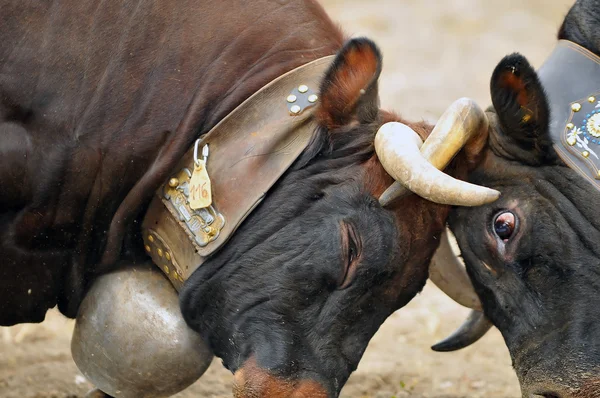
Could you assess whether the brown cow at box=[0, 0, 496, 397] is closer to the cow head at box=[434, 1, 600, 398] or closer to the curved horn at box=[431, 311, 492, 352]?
the cow head at box=[434, 1, 600, 398]

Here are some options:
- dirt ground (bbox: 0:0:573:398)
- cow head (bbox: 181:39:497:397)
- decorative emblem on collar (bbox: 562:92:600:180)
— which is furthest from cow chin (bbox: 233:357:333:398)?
dirt ground (bbox: 0:0:573:398)

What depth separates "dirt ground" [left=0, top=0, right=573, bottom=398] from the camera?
5.59 meters

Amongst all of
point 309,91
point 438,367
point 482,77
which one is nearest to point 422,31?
point 482,77

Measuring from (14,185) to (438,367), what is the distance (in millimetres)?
3036

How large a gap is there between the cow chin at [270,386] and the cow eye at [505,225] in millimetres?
868

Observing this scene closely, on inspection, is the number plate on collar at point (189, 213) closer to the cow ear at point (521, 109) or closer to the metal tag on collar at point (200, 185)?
the metal tag on collar at point (200, 185)

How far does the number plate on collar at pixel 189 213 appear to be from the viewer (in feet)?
13.0

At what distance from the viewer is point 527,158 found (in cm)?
389

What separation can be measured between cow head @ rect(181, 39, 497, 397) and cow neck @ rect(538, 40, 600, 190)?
0.49 m

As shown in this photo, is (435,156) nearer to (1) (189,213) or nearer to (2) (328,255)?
(2) (328,255)

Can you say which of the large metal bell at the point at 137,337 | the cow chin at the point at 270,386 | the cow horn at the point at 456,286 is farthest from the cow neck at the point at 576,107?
the large metal bell at the point at 137,337

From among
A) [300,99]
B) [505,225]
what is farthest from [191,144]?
[505,225]

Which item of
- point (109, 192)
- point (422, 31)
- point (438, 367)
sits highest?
point (109, 192)

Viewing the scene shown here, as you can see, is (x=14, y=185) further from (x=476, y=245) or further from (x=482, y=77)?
(x=482, y=77)
